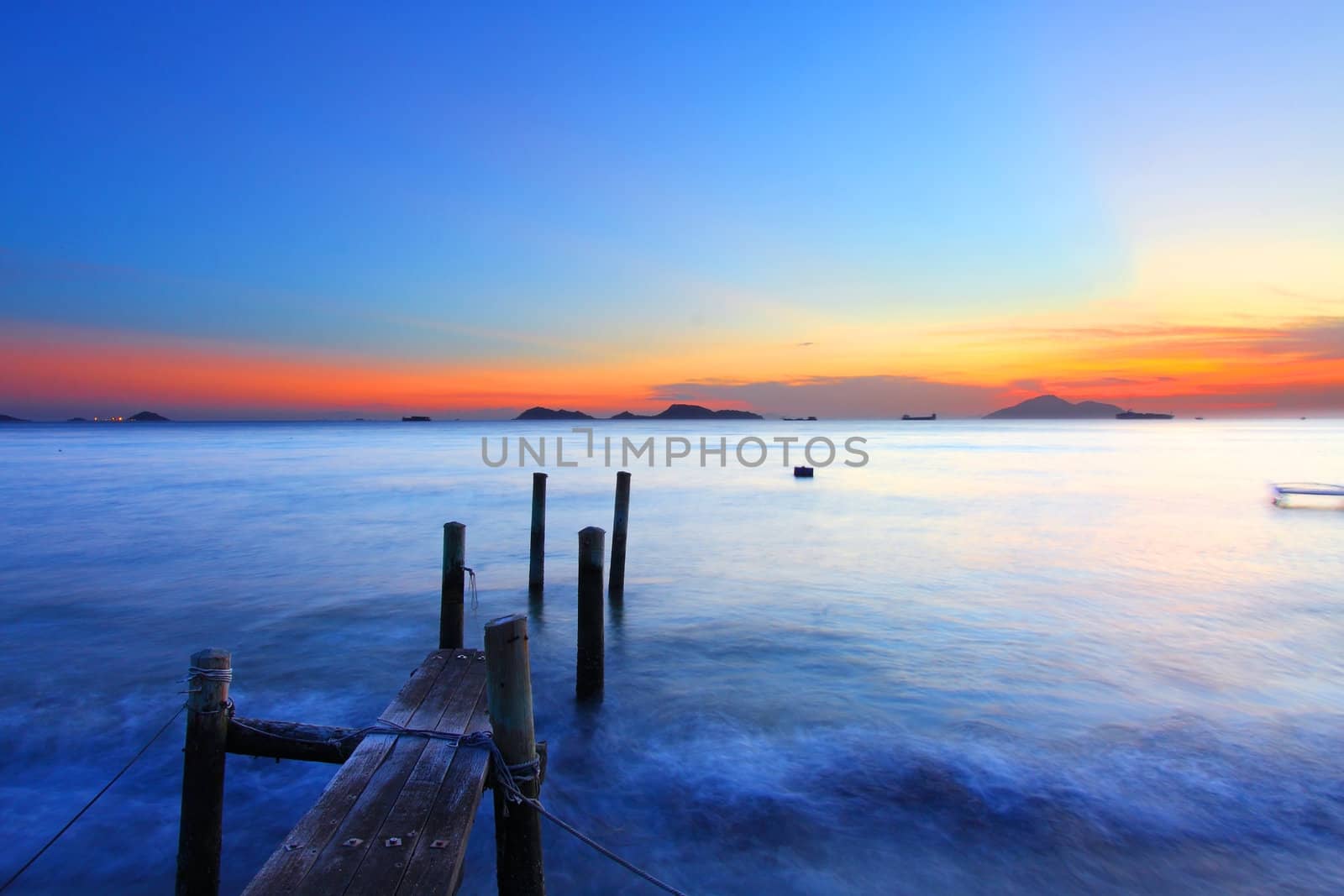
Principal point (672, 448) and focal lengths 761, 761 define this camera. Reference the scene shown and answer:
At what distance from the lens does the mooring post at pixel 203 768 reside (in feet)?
15.1

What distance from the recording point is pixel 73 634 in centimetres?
1201

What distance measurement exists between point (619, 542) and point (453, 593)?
18.0ft

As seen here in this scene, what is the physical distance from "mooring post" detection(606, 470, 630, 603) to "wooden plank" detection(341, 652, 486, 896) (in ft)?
27.1

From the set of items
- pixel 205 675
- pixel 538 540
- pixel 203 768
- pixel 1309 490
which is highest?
pixel 205 675

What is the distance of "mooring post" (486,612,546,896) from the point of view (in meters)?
4.46

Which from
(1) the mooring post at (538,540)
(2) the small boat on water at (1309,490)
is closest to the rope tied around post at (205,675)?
(1) the mooring post at (538,540)

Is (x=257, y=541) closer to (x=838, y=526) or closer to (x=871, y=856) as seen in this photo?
(x=838, y=526)

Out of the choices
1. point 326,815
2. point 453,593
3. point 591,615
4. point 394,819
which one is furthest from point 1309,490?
point 326,815

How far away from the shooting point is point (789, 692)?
9789 millimetres

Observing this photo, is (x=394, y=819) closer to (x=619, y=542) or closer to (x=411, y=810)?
(x=411, y=810)

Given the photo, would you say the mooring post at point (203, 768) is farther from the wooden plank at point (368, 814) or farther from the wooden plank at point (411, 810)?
the wooden plank at point (411, 810)

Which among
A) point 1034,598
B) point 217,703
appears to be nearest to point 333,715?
point 217,703

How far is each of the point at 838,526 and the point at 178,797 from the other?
815 inches

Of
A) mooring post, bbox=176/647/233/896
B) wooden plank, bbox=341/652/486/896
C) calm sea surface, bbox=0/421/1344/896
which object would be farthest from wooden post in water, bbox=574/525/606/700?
mooring post, bbox=176/647/233/896
